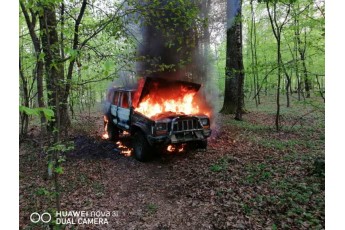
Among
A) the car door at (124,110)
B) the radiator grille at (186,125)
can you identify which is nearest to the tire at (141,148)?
the car door at (124,110)

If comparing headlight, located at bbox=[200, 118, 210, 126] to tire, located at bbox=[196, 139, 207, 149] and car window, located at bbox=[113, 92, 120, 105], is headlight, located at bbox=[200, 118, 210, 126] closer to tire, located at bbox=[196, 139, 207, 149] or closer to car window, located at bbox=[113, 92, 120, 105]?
tire, located at bbox=[196, 139, 207, 149]

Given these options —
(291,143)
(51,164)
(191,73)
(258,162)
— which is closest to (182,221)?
(51,164)

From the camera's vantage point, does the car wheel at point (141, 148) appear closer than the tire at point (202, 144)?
Yes

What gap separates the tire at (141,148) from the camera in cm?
678

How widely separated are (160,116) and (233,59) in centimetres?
605

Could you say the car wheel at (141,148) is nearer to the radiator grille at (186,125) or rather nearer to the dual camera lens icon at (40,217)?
the radiator grille at (186,125)

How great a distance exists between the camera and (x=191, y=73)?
10570 millimetres

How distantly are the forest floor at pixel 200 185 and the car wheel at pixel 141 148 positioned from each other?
210 millimetres

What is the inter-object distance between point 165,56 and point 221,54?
11528 mm

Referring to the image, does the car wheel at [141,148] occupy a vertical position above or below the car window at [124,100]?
below

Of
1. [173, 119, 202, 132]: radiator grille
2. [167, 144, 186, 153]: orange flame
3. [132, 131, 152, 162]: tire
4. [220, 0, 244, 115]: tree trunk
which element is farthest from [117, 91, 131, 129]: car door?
[220, 0, 244, 115]: tree trunk

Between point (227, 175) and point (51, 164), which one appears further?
point (227, 175)

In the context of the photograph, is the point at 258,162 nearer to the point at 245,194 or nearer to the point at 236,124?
the point at 245,194

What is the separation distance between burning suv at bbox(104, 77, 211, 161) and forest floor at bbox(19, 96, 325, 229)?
59 cm
